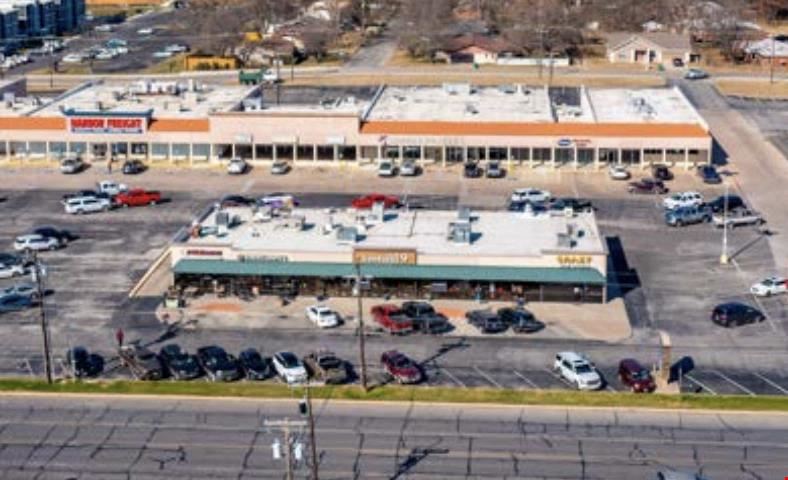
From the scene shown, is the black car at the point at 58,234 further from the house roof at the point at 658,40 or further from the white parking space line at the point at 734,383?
the house roof at the point at 658,40

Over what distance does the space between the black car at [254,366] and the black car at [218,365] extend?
0.32m

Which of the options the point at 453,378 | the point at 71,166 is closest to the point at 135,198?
the point at 71,166

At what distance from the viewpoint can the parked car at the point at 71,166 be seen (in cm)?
8562

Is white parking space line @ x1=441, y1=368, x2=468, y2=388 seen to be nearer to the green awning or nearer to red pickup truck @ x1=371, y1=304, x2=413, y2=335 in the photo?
red pickup truck @ x1=371, y1=304, x2=413, y2=335

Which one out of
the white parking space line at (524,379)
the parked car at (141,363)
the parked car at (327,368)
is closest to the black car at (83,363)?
the parked car at (141,363)

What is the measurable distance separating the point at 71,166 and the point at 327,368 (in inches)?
1658

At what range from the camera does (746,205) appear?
247ft

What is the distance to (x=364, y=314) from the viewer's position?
57875mm

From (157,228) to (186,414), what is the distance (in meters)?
27.9

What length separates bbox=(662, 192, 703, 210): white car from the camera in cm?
7425

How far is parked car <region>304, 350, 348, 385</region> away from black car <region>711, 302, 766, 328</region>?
17371 mm

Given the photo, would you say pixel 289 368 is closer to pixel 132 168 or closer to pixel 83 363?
pixel 83 363

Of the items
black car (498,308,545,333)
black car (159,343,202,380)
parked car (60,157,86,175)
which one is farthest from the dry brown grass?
black car (159,343,202,380)

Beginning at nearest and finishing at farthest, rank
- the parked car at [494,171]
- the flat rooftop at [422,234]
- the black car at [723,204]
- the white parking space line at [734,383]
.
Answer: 1. the white parking space line at [734,383]
2. the flat rooftop at [422,234]
3. the black car at [723,204]
4. the parked car at [494,171]
